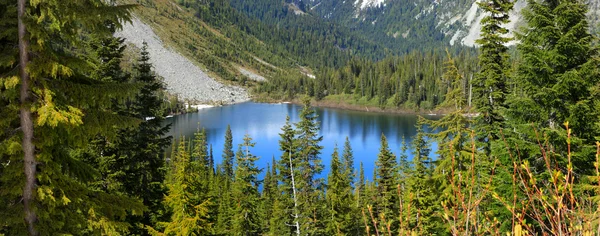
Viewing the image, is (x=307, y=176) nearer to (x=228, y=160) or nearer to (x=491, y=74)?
(x=491, y=74)

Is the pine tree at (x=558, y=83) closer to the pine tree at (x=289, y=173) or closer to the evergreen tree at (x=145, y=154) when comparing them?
the evergreen tree at (x=145, y=154)

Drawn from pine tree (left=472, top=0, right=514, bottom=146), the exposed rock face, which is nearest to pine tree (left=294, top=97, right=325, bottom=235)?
pine tree (left=472, top=0, right=514, bottom=146)

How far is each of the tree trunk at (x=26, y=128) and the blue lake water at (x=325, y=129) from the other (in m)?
54.0

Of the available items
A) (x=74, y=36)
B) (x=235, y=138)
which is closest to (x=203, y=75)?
(x=235, y=138)

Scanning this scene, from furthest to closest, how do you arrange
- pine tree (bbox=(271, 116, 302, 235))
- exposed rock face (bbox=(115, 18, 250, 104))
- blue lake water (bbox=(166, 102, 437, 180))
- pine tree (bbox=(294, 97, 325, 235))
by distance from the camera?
exposed rock face (bbox=(115, 18, 250, 104)) < blue lake water (bbox=(166, 102, 437, 180)) < pine tree (bbox=(271, 116, 302, 235)) < pine tree (bbox=(294, 97, 325, 235))

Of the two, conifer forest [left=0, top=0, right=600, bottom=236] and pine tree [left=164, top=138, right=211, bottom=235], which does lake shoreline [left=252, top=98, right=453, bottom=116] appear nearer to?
conifer forest [left=0, top=0, right=600, bottom=236]

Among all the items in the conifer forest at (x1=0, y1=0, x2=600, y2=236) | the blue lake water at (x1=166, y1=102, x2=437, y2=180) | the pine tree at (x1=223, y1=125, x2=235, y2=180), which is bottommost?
the pine tree at (x1=223, y1=125, x2=235, y2=180)

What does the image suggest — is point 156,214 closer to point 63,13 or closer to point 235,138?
point 63,13

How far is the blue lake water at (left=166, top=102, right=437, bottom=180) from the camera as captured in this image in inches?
2813

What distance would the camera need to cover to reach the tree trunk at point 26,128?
519cm

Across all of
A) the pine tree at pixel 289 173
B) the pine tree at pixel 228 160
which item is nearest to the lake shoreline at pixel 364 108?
the pine tree at pixel 228 160

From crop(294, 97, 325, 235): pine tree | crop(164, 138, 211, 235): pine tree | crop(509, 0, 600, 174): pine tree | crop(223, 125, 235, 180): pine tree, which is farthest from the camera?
crop(223, 125, 235, 180): pine tree

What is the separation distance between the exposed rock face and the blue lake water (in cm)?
3362

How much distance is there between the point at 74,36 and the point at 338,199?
19.7m
